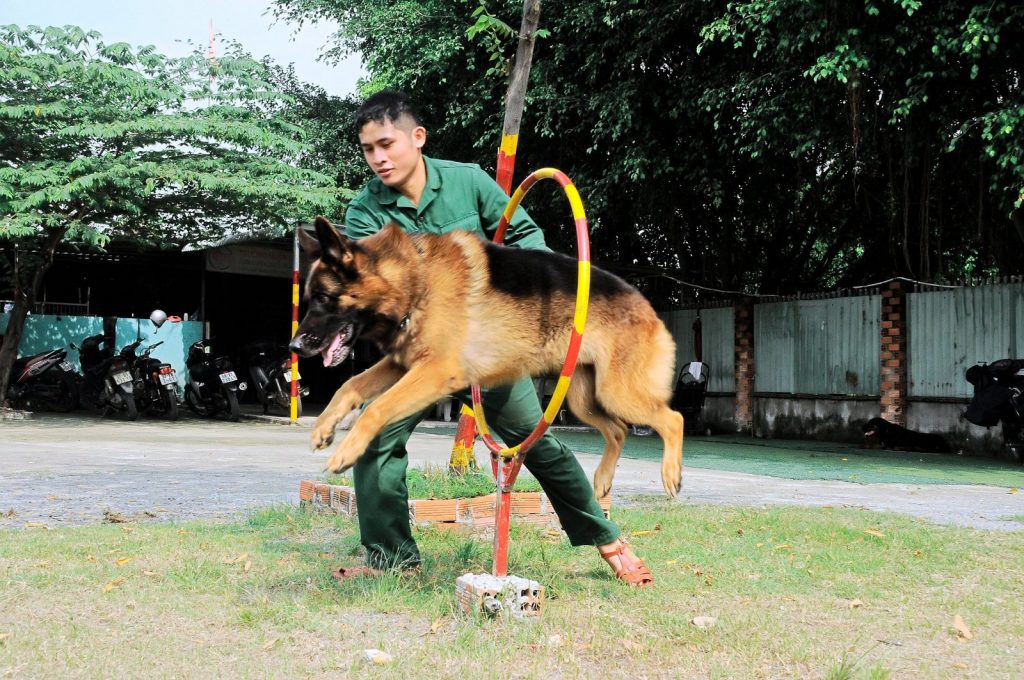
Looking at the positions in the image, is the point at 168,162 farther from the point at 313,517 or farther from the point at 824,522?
the point at 824,522

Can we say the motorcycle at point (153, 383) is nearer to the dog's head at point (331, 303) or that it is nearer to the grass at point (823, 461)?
the grass at point (823, 461)

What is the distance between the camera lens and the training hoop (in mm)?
3291

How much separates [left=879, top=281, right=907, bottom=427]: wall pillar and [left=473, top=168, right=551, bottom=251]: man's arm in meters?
11.3

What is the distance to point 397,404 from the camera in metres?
3.23

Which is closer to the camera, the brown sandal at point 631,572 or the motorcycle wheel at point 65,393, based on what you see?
the brown sandal at point 631,572

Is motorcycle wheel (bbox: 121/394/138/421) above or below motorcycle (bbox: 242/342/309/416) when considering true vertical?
below

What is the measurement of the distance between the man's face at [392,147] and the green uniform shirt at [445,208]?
0.43 ft

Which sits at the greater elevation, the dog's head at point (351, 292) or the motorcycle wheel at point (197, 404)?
the dog's head at point (351, 292)

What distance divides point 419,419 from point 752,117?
983 centimetres

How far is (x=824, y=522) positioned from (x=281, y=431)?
33.9 ft

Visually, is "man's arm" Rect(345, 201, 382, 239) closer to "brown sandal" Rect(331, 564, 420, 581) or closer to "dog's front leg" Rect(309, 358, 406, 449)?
"dog's front leg" Rect(309, 358, 406, 449)

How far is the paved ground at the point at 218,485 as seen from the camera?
6.45 m

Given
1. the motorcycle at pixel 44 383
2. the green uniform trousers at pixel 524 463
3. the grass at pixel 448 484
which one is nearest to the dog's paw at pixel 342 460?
the green uniform trousers at pixel 524 463

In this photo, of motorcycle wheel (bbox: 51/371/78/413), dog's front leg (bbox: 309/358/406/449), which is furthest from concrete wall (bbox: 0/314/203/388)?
dog's front leg (bbox: 309/358/406/449)
